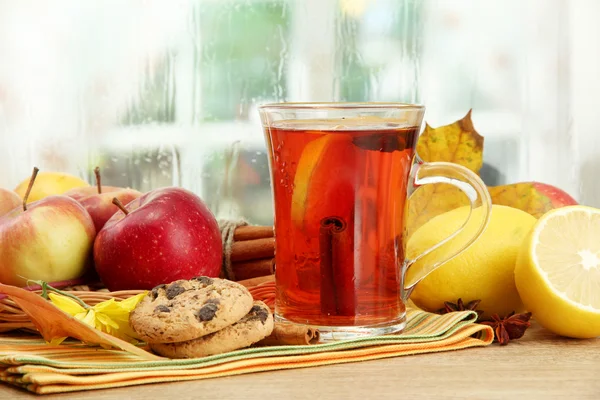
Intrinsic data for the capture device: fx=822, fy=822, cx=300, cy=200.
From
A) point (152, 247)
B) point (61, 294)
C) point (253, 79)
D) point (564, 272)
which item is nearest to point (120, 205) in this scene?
point (152, 247)

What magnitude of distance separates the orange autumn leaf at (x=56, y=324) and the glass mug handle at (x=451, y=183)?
30 centimetres

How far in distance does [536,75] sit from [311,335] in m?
2.00

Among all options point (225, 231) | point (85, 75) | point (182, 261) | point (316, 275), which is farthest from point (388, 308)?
point (85, 75)

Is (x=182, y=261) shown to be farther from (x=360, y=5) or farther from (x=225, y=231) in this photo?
(x=360, y=5)

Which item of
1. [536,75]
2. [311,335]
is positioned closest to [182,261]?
[311,335]

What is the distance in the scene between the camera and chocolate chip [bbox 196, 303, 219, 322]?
30.4 inches

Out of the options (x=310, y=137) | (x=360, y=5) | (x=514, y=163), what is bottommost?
(x=514, y=163)

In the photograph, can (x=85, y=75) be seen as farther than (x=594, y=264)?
Yes

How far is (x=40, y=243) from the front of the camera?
105cm

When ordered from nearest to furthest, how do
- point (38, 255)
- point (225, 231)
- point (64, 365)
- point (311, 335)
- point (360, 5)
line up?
point (64, 365), point (311, 335), point (38, 255), point (225, 231), point (360, 5)

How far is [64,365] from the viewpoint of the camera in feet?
2.39

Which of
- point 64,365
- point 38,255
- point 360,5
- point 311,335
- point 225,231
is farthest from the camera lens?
point 360,5

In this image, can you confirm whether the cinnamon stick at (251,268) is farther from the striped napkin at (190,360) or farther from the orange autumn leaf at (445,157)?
the striped napkin at (190,360)

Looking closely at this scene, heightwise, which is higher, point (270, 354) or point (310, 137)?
point (310, 137)
